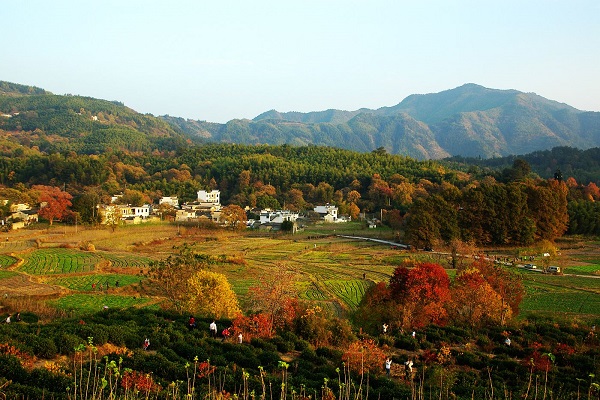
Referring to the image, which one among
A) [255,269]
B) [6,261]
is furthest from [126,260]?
[255,269]

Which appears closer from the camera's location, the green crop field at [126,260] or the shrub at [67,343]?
the shrub at [67,343]

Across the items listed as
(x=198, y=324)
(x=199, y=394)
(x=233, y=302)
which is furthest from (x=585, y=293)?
(x=199, y=394)

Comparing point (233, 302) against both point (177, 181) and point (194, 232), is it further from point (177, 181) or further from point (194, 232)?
point (177, 181)

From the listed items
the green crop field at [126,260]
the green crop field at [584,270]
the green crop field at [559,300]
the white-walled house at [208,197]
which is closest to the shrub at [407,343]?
the green crop field at [559,300]

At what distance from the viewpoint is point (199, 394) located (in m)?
11.2

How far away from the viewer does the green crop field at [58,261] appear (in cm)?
→ 3831

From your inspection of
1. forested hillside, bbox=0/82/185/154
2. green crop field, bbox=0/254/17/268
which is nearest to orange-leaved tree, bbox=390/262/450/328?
green crop field, bbox=0/254/17/268

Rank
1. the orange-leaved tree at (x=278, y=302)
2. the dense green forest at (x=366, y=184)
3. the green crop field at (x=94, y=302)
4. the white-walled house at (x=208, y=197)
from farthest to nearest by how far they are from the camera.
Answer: the white-walled house at (x=208, y=197), the dense green forest at (x=366, y=184), the green crop field at (x=94, y=302), the orange-leaved tree at (x=278, y=302)

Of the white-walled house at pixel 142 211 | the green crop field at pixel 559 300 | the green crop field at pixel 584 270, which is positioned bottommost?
the green crop field at pixel 559 300

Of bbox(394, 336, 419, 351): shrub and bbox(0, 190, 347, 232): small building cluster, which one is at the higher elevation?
bbox(0, 190, 347, 232): small building cluster

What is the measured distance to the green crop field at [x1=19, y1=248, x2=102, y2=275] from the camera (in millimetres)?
38312

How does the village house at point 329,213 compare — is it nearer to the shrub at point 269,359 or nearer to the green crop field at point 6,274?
the green crop field at point 6,274

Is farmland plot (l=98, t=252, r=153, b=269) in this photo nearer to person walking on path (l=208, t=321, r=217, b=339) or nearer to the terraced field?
the terraced field

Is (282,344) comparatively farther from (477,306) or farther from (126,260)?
(126,260)
